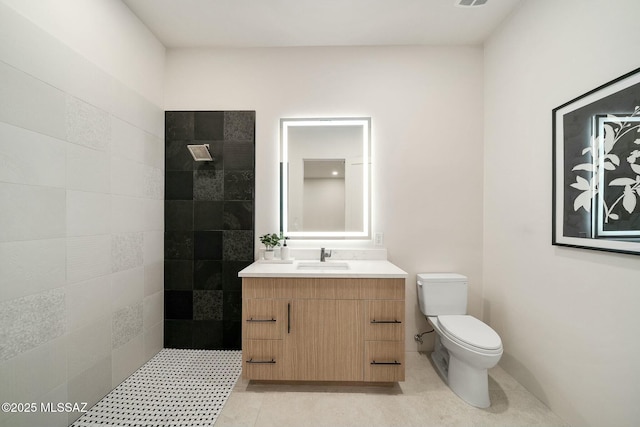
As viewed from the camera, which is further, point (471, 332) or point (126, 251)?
point (126, 251)

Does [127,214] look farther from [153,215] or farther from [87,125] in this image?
[87,125]

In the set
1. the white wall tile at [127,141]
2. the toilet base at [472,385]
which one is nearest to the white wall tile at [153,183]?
the white wall tile at [127,141]

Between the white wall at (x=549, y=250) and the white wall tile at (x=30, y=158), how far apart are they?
295 cm

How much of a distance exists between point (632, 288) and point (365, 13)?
91.6 inches

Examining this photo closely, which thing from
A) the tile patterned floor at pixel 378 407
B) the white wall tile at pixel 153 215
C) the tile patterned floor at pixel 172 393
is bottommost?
the tile patterned floor at pixel 378 407

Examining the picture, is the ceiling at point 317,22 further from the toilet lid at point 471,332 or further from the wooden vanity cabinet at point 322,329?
the toilet lid at point 471,332

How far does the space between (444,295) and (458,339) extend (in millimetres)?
501

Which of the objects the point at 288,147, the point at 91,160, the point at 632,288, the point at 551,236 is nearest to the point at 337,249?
the point at 288,147

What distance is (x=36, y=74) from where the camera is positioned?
1.30 metres

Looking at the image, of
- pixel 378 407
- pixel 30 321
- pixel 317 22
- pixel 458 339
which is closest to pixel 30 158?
pixel 30 321

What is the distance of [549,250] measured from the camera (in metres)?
1.65

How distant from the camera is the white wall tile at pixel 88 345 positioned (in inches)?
58.4

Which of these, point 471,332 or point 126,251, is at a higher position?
point 126,251

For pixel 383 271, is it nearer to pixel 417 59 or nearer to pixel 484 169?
pixel 484 169
